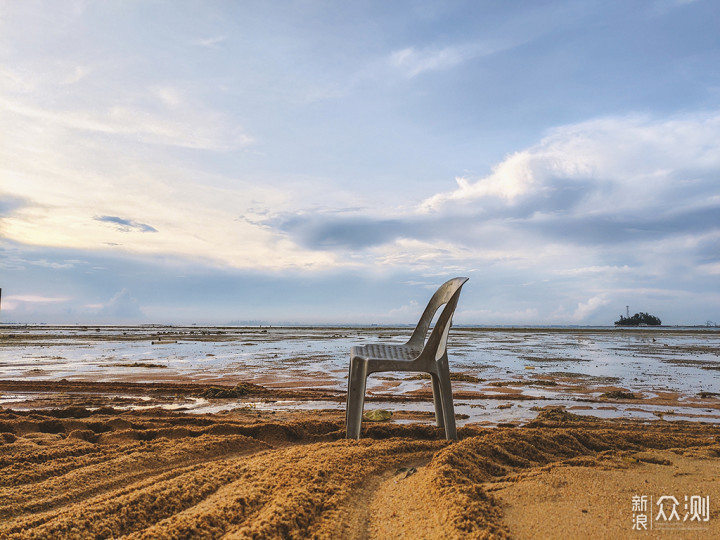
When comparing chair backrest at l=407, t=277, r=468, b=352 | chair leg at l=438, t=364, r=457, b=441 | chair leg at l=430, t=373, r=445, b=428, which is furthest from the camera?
chair leg at l=430, t=373, r=445, b=428

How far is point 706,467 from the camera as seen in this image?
10.4 ft

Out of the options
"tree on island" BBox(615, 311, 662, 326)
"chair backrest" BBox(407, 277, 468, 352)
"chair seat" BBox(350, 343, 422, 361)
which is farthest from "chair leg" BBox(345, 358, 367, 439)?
"tree on island" BBox(615, 311, 662, 326)

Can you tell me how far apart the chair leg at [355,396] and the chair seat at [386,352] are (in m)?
0.12

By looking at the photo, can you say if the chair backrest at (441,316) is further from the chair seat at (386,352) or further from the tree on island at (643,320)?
the tree on island at (643,320)

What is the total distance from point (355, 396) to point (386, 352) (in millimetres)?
607

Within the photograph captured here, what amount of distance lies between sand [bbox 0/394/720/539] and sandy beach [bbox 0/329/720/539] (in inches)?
0.5

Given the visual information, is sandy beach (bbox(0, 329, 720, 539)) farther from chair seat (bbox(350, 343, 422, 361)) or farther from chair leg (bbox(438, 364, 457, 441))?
chair seat (bbox(350, 343, 422, 361))

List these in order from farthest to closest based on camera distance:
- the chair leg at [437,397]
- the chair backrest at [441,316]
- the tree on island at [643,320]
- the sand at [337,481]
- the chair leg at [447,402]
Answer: the tree on island at [643,320] < the chair leg at [437,397] < the chair leg at [447,402] < the chair backrest at [441,316] < the sand at [337,481]

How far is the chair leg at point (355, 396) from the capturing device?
3.67 meters

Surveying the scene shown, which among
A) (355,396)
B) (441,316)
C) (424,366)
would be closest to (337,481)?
(355,396)

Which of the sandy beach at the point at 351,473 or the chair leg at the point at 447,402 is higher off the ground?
the chair leg at the point at 447,402

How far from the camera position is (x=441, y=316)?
3.63 meters

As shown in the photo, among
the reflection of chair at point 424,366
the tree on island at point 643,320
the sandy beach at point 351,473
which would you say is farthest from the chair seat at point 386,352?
the tree on island at point 643,320

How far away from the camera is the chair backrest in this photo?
3609mm
